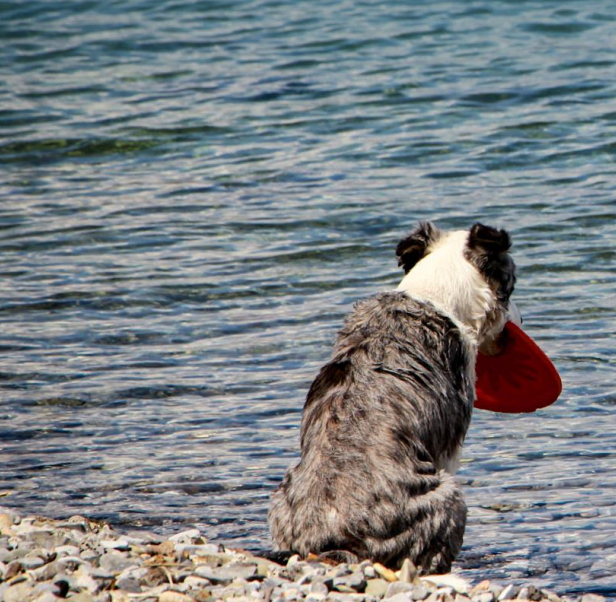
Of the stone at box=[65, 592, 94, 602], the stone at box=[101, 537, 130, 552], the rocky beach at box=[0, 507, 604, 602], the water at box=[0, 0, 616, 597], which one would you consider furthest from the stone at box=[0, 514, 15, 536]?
the stone at box=[65, 592, 94, 602]

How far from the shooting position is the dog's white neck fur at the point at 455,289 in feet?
21.5

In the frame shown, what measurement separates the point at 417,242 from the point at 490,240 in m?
0.46

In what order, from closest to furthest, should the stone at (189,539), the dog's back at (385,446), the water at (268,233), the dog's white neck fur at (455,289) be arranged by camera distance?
1. the dog's back at (385,446)
2. the stone at (189,539)
3. the dog's white neck fur at (455,289)
4. the water at (268,233)

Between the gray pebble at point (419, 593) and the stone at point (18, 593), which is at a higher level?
the stone at point (18, 593)

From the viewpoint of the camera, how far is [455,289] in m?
6.59

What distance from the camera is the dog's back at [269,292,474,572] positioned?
556cm

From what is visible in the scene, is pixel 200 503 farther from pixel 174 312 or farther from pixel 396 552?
pixel 174 312

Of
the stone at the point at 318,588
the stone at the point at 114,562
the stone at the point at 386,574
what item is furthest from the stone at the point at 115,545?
the stone at the point at 386,574

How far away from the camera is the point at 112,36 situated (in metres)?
24.2

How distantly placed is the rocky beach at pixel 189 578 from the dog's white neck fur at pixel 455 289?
4.95ft

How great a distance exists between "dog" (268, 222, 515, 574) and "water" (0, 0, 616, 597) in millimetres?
947

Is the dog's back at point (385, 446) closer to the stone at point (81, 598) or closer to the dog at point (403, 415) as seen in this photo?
the dog at point (403, 415)

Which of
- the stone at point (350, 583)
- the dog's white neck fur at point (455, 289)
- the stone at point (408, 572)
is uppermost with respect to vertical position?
the dog's white neck fur at point (455, 289)

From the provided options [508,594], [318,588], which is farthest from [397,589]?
[508,594]
